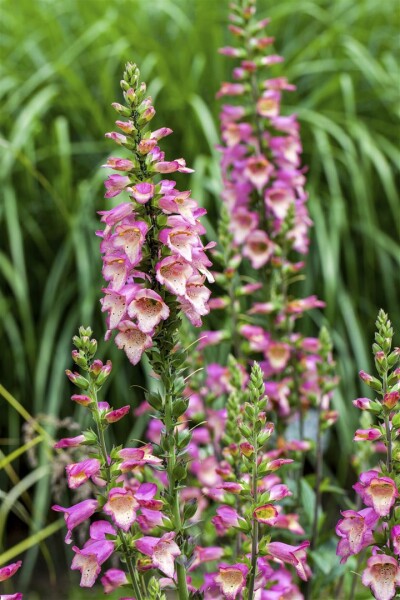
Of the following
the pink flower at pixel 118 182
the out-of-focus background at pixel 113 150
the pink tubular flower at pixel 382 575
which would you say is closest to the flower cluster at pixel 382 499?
the pink tubular flower at pixel 382 575

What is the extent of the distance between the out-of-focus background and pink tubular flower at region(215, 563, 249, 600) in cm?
169

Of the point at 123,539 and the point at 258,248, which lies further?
the point at 258,248

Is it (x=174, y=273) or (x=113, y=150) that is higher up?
(x=113, y=150)

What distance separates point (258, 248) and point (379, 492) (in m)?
0.95

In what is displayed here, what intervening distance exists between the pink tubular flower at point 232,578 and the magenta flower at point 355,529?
0.11m

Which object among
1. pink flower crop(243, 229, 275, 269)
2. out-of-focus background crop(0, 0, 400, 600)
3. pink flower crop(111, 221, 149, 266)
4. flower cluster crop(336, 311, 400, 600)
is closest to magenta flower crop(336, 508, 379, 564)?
flower cluster crop(336, 311, 400, 600)

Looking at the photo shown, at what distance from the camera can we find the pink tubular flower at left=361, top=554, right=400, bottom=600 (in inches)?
36.1

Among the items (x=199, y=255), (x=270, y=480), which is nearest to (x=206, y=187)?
(x=270, y=480)

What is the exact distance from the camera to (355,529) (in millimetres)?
964

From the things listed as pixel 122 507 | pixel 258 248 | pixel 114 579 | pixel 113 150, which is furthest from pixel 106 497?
pixel 113 150

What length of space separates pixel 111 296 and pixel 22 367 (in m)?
1.99

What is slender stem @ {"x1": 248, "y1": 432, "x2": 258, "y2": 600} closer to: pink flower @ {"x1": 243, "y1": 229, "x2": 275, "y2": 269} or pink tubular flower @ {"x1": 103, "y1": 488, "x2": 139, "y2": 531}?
pink tubular flower @ {"x1": 103, "y1": 488, "x2": 139, "y2": 531}

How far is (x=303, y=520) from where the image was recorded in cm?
176

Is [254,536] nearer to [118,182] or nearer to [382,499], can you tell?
[382,499]
